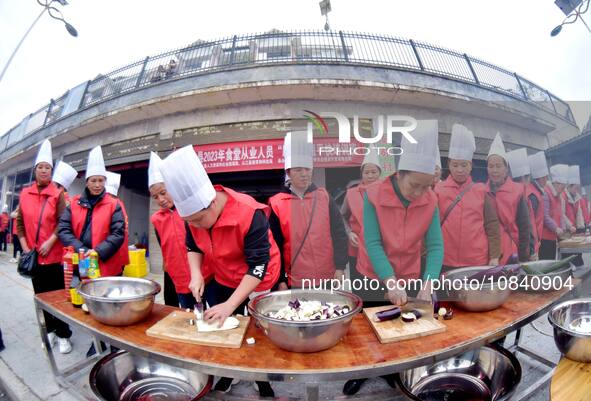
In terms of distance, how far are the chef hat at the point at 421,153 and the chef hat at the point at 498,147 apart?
614 millimetres

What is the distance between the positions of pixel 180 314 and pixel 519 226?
2.55 meters

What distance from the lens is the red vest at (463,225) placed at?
6.63ft

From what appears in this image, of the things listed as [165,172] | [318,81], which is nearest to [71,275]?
[165,172]

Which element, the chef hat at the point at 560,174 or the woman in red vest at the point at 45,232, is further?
the woman in red vest at the point at 45,232

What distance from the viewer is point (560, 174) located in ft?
7.86

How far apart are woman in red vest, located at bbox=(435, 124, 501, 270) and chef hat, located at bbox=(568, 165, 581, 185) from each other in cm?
85

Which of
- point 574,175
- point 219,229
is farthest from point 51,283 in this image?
point 574,175

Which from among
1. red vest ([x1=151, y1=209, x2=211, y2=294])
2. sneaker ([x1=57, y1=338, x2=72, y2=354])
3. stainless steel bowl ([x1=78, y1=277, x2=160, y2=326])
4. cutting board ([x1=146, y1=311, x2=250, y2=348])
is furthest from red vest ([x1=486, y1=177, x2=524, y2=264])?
sneaker ([x1=57, y1=338, x2=72, y2=354])

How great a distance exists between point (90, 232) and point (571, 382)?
359 centimetres

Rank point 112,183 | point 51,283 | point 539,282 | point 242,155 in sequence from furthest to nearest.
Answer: point 242,155 → point 112,183 → point 51,283 → point 539,282

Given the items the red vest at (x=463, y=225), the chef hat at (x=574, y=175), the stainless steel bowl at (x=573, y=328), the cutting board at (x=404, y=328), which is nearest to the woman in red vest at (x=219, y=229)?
the cutting board at (x=404, y=328)

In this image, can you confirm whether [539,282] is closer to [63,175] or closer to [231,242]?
[231,242]

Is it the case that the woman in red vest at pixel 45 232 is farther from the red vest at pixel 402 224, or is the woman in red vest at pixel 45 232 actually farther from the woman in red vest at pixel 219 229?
the red vest at pixel 402 224

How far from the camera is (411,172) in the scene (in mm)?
1849
